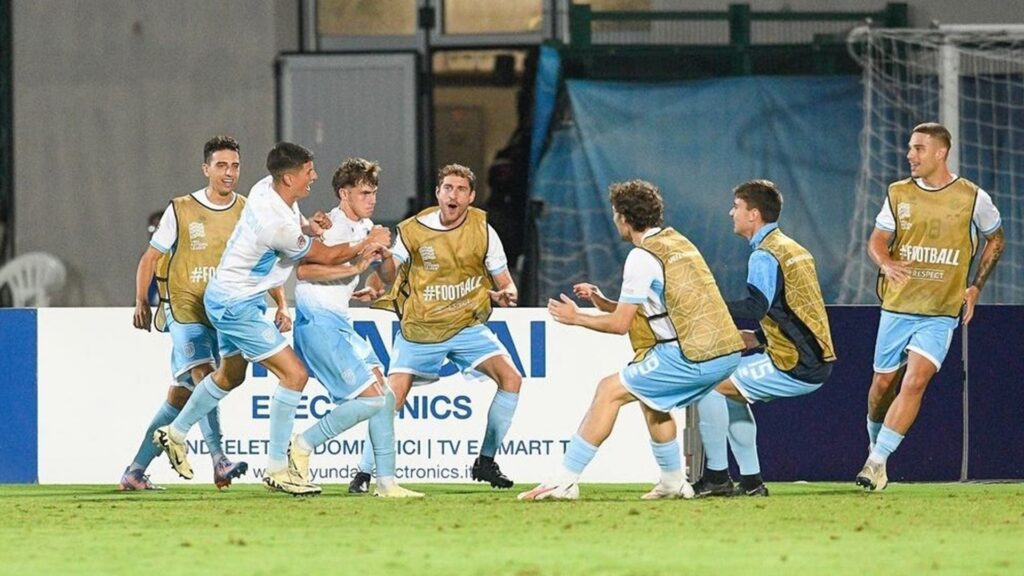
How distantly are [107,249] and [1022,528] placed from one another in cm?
1144

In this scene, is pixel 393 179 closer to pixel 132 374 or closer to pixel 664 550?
pixel 132 374

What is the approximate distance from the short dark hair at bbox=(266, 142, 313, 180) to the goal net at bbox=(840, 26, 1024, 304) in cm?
628

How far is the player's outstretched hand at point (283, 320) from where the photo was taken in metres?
11.7

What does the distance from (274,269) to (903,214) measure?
3298 millimetres

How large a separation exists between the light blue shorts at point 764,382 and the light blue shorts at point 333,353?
6.03 feet

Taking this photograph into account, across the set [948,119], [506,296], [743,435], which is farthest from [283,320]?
[948,119]

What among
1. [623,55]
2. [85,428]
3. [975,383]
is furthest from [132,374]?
[623,55]

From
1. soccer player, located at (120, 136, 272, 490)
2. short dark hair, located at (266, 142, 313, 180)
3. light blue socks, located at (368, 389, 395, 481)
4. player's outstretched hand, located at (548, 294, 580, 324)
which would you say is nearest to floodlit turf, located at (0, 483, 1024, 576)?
light blue socks, located at (368, 389, 395, 481)

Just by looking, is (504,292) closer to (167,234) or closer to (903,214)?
(167,234)

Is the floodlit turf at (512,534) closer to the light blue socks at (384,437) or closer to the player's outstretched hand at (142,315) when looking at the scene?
the light blue socks at (384,437)

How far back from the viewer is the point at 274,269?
35.6 feet

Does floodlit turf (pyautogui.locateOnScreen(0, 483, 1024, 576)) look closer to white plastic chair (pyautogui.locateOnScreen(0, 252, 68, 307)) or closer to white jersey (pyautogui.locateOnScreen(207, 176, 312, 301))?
white jersey (pyautogui.locateOnScreen(207, 176, 312, 301))

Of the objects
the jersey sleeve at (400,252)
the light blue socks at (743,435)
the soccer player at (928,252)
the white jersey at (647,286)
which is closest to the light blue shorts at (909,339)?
the soccer player at (928,252)

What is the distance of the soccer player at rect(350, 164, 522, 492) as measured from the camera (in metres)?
11.6
